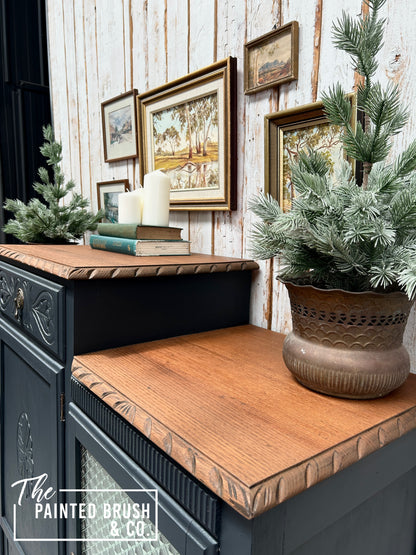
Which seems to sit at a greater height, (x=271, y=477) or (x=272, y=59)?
(x=272, y=59)

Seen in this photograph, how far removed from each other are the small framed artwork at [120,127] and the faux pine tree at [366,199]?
1.13 meters

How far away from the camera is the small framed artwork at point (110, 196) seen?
5.66 feet

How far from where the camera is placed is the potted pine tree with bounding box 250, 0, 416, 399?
0.57 m

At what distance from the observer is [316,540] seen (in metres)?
0.58

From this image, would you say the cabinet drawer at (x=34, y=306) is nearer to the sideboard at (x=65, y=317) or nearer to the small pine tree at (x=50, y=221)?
the sideboard at (x=65, y=317)

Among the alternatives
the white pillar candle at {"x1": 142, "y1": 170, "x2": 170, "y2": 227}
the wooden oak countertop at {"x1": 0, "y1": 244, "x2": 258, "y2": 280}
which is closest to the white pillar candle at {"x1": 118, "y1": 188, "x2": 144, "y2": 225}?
the white pillar candle at {"x1": 142, "y1": 170, "x2": 170, "y2": 227}

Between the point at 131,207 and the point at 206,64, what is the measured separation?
19.5 inches

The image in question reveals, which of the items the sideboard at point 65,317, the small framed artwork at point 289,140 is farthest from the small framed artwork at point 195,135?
the sideboard at point 65,317

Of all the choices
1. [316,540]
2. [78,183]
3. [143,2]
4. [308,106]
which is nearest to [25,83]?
[78,183]

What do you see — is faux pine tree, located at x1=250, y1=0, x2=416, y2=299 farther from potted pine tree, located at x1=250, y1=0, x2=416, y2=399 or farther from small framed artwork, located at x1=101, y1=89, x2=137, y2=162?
small framed artwork, located at x1=101, y1=89, x2=137, y2=162

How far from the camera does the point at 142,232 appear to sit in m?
1.09

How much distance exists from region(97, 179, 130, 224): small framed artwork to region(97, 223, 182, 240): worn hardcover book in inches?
22.3

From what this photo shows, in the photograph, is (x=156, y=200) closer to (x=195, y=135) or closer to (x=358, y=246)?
(x=195, y=135)

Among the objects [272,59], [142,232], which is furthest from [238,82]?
[142,232]
